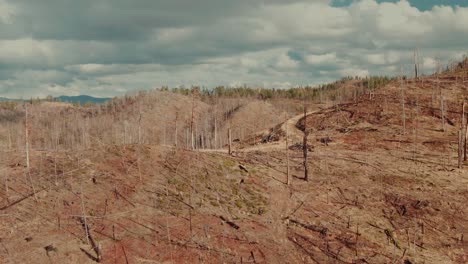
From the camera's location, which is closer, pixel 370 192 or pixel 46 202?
pixel 46 202

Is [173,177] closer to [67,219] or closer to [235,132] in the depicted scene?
[67,219]

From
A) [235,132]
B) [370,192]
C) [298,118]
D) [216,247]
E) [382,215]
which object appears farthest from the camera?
[235,132]

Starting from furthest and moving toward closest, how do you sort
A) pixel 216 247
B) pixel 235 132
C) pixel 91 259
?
1. pixel 235 132
2. pixel 216 247
3. pixel 91 259

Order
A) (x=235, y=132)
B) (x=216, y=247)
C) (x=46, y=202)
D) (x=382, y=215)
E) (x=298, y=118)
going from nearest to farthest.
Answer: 1. (x=216, y=247)
2. (x=46, y=202)
3. (x=382, y=215)
4. (x=298, y=118)
5. (x=235, y=132)

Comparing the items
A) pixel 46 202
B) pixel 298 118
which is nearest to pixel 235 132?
pixel 298 118

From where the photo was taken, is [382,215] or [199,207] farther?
[382,215]

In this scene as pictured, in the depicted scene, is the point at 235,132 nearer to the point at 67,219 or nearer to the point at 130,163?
the point at 130,163

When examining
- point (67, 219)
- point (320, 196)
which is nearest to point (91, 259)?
point (67, 219)

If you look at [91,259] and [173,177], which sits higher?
[173,177]

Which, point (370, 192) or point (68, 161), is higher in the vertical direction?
point (68, 161)
